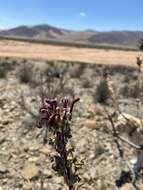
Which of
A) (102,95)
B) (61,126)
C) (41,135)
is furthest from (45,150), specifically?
(61,126)

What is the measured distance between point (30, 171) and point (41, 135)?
240cm

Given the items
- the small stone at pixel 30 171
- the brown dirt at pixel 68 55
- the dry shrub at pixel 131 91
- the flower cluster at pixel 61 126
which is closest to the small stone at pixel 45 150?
the small stone at pixel 30 171

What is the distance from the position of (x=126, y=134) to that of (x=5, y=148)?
7802mm

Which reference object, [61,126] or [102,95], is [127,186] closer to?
[102,95]

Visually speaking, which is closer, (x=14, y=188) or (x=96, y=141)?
(x=14, y=188)

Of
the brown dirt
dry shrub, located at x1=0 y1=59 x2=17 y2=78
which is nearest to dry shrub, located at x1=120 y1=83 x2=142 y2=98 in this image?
dry shrub, located at x1=0 y1=59 x2=17 y2=78

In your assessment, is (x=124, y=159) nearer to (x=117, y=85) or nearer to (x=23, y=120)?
(x=23, y=120)

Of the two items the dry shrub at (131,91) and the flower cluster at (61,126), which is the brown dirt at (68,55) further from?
the flower cluster at (61,126)

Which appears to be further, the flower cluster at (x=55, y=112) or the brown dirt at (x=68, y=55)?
the brown dirt at (x=68, y=55)

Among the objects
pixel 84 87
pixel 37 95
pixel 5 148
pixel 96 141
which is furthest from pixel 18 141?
pixel 84 87

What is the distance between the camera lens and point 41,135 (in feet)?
48.7

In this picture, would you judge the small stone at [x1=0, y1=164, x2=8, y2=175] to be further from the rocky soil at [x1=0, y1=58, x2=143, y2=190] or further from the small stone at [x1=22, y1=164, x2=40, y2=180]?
the small stone at [x1=22, y1=164, x2=40, y2=180]

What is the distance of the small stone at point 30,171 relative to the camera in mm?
12284

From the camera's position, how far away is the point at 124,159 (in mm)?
13352
